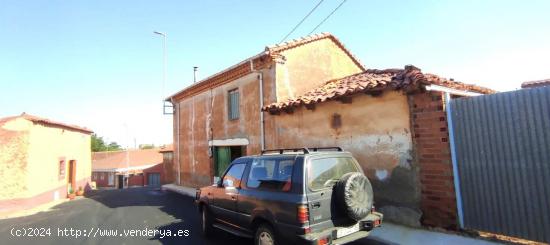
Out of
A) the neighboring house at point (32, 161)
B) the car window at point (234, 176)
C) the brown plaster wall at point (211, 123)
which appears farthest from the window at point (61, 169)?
the car window at point (234, 176)

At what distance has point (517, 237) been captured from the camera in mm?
4844

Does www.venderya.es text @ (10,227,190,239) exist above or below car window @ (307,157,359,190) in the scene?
below

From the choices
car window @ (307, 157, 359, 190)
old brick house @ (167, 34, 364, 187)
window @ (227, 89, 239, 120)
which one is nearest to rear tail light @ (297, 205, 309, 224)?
car window @ (307, 157, 359, 190)

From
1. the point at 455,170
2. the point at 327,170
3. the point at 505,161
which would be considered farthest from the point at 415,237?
the point at 327,170

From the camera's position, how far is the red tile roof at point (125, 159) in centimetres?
3733

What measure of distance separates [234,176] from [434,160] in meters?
3.62

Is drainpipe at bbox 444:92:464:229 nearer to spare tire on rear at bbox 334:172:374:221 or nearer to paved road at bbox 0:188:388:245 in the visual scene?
paved road at bbox 0:188:388:245

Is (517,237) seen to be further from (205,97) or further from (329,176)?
(205,97)

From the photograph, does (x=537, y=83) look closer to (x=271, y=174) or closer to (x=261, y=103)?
(x=261, y=103)

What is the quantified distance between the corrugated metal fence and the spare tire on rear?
1995 mm

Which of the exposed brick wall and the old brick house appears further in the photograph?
the old brick house

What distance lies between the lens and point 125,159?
38.3 m

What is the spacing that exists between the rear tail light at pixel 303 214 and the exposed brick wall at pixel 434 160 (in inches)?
110

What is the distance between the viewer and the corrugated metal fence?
462cm
